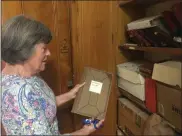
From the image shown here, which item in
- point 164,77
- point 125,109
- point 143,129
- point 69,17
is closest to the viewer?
point 164,77

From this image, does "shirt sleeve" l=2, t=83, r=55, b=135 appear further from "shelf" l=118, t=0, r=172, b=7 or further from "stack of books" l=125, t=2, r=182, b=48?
"shelf" l=118, t=0, r=172, b=7

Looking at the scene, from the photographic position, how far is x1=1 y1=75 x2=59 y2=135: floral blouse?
0.99m

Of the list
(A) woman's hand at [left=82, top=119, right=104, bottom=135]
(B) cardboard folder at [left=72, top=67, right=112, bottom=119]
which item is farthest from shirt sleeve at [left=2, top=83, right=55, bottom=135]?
(B) cardboard folder at [left=72, top=67, right=112, bottom=119]

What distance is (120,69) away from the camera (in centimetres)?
167

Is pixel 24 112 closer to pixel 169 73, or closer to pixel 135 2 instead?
pixel 169 73

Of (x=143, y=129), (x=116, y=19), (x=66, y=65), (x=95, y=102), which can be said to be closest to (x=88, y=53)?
(x=66, y=65)

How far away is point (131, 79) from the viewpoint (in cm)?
151

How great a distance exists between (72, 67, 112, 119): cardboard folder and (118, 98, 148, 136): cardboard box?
27 centimetres

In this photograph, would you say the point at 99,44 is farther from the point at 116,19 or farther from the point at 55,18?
the point at 55,18

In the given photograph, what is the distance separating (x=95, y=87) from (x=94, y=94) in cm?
5

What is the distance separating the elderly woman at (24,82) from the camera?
3.26ft

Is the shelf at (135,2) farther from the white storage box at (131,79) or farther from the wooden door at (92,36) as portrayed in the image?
the white storage box at (131,79)

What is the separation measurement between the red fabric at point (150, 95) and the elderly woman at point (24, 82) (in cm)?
60

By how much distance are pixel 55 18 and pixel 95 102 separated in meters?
0.78
